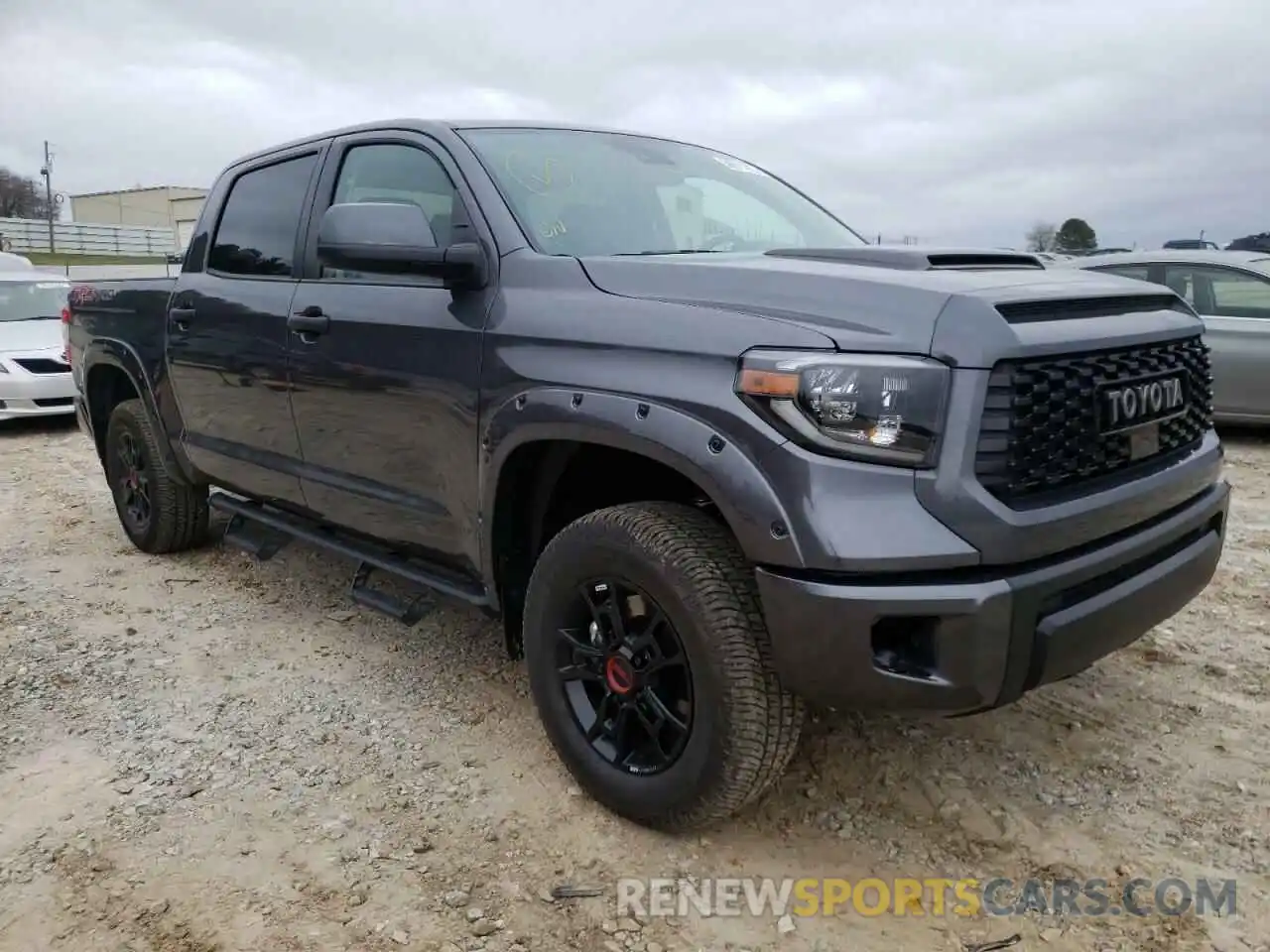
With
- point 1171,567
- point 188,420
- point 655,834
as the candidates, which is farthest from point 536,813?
point 188,420

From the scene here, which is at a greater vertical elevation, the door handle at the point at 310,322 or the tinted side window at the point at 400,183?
the tinted side window at the point at 400,183

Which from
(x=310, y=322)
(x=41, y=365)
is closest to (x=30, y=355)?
(x=41, y=365)

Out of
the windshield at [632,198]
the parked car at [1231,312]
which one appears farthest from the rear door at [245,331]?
the parked car at [1231,312]

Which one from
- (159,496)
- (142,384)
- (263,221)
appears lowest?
(159,496)

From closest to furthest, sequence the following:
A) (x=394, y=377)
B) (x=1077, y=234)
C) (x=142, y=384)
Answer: (x=394, y=377) < (x=142, y=384) < (x=1077, y=234)

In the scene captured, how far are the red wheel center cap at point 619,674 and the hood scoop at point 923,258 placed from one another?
115 cm

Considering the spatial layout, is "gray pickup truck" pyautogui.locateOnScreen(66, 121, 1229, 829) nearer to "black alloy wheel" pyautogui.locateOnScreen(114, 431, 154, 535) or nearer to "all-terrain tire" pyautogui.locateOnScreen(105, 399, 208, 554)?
"all-terrain tire" pyautogui.locateOnScreen(105, 399, 208, 554)

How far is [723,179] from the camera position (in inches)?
144

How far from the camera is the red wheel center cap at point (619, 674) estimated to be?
2.51m

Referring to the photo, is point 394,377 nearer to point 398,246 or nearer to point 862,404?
point 398,246

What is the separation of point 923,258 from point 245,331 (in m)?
2.55

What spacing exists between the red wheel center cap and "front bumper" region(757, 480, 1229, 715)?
1.51 ft

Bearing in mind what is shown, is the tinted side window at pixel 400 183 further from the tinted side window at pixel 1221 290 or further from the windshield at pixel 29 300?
the windshield at pixel 29 300

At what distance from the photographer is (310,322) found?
3426 mm
